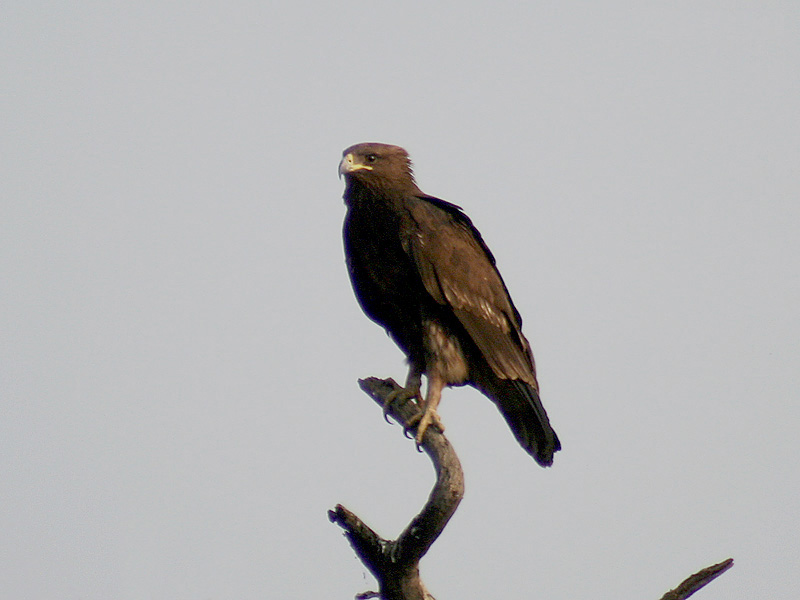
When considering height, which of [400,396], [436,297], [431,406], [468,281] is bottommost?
[431,406]

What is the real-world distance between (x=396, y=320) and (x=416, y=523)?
197 centimetres

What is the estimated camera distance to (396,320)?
683 centimetres

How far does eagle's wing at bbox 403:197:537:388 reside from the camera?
654 cm

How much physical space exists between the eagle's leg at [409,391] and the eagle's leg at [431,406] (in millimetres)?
230

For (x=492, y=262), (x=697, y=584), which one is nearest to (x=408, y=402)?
(x=492, y=262)

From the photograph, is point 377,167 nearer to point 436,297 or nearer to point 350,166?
point 350,166

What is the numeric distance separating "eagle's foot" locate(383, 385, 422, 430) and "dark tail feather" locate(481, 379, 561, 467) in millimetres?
481

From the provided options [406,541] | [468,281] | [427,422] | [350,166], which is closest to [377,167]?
[350,166]

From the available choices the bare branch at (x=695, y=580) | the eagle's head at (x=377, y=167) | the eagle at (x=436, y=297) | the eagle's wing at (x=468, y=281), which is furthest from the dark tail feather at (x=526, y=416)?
the bare branch at (x=695, y=580)

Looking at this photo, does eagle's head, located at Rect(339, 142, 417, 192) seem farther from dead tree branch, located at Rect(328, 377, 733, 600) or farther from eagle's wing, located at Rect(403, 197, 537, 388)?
dead tree branch, located at Rect(328, 377, 733, 600)

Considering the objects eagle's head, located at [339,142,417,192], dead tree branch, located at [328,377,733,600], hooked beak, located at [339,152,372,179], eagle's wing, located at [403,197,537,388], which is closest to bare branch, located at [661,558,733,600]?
dead tree branch, located at [328,377,733,600]

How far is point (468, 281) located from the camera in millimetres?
6695

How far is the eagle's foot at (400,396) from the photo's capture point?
673 cm

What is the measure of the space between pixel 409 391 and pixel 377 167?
5.16 ft
